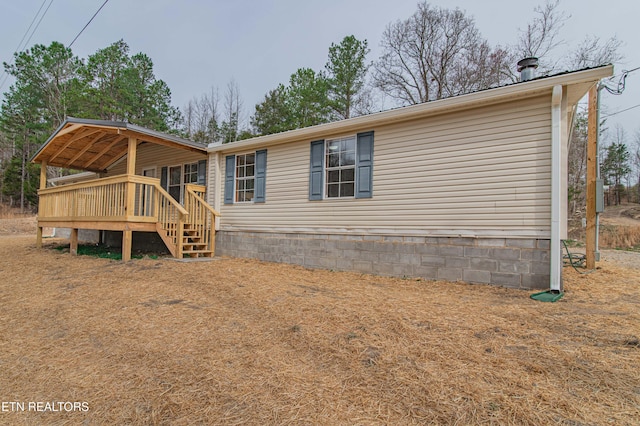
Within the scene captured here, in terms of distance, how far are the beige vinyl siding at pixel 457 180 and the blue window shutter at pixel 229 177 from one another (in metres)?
2.43

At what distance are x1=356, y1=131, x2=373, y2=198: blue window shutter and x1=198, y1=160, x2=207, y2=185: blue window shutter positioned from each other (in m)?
5.04

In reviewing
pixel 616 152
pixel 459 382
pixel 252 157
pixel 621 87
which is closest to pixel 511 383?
pixel 459 382

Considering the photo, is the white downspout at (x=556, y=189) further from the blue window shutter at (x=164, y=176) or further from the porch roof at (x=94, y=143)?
the blue window shutter at (x=164, y=176)

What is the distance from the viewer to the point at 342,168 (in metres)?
7.08

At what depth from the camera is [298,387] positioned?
7.42ft

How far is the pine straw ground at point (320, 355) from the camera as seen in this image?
2006mm

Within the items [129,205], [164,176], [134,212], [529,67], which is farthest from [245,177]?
[529,67]

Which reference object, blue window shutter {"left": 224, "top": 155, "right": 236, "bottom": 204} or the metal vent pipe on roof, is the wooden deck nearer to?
blue window shutter {"left": 224, "top": 155, "right": 236, "bottom": 204}

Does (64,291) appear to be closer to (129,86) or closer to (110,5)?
(110,5)

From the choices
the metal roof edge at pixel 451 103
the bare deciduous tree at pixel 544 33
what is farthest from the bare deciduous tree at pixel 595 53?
the metal roof edge at pixel 451 103

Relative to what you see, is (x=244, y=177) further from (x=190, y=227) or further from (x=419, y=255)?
(x=419, y=255)

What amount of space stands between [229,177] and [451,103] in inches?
235

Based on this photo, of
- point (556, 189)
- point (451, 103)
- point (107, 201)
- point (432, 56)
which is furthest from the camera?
point (432, 56)

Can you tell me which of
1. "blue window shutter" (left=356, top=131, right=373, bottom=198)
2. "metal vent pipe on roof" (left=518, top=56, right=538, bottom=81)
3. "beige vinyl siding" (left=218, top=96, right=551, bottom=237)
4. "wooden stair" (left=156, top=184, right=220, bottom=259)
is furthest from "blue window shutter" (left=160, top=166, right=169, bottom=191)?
"metal vent pipe on roof" (left=518, top=56, right=538, bottom=81)
